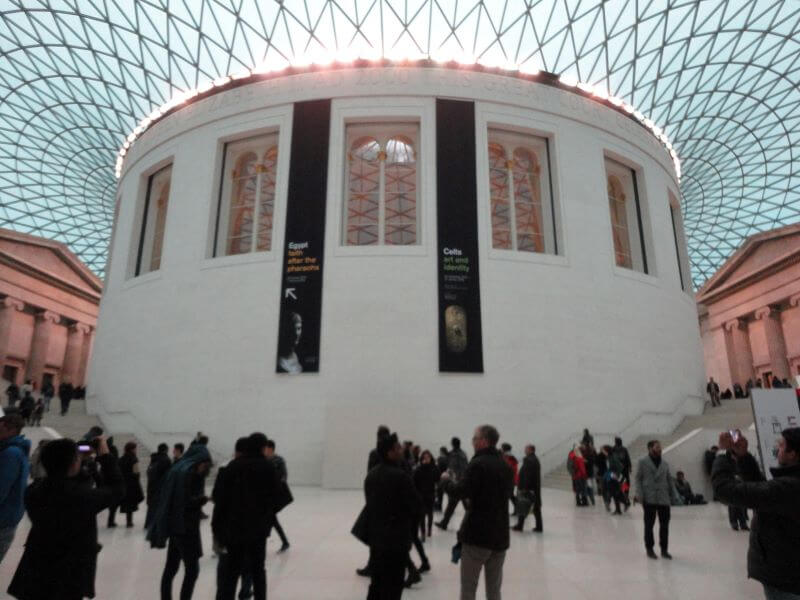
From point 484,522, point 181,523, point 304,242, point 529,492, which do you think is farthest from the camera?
point 304,242

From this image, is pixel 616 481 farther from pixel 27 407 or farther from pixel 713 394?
pixel 27 407

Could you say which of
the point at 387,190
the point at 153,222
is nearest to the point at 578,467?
the point at 153,222

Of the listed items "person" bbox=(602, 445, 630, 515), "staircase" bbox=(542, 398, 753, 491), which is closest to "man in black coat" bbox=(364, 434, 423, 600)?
"person" bbox=(602, 445, 630, 515)

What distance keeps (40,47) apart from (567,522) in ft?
115

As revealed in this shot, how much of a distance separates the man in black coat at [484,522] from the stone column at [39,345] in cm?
4586

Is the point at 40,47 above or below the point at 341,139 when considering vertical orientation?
above

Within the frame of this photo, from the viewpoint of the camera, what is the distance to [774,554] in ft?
10.2

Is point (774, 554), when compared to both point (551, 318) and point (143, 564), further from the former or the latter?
point (551, 318)

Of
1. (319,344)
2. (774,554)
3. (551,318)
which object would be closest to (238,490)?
(774,554)

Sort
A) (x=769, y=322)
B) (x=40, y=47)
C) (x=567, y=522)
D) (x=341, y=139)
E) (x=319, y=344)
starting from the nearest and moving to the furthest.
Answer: (x=567, y=522)
(x=319, y=344)
(x=341, y=139)
(x=40, y=47)
(x=769, y=322)

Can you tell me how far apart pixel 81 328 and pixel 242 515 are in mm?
51265

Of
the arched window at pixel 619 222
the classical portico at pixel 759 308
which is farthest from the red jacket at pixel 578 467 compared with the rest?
the classical portico at pixel 759 308

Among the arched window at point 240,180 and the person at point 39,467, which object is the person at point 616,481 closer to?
the person at point 39,467

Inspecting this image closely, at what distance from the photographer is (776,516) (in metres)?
3.13
